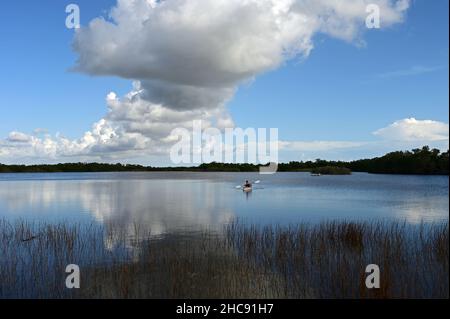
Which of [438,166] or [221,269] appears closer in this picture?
[221,269]

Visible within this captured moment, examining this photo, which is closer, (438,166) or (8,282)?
(8,282)

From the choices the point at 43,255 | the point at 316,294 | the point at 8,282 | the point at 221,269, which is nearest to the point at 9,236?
the point at 43,255

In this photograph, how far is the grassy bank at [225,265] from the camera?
1035cm

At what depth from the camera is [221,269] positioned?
12.3 meters

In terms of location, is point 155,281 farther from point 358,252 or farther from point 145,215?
point 145,215

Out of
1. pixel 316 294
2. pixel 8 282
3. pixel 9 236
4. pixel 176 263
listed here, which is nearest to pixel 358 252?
pixel 316 294

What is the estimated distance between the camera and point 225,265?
12.8 meters

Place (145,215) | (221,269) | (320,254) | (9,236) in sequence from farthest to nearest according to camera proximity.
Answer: (145,215)
(9,236)
(320,254)
(221,269)

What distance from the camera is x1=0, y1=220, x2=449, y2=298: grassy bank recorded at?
1035cm

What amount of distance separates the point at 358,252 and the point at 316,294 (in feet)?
16.1
